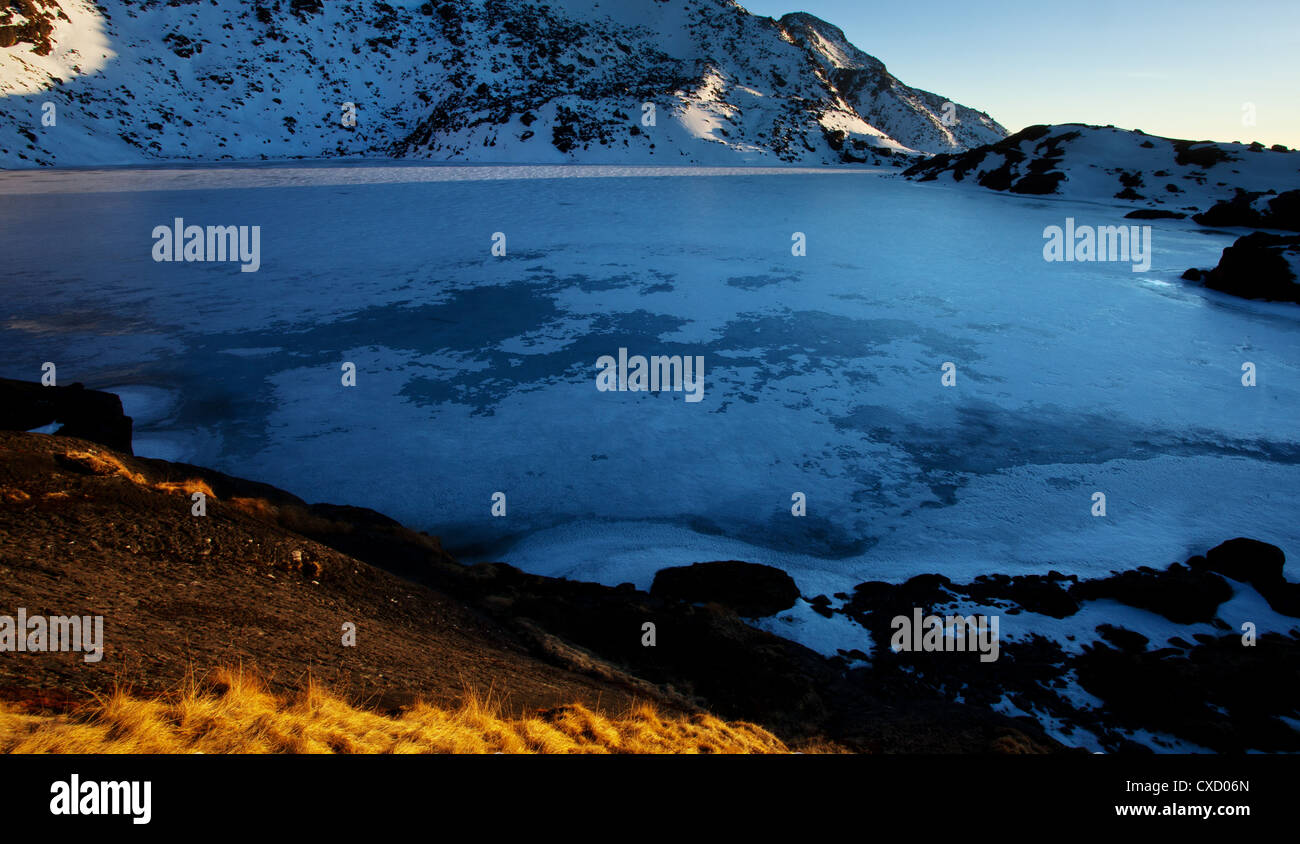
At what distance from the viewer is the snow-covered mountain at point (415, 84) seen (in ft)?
194


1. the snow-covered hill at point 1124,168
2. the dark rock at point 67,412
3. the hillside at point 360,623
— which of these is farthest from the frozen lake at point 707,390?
the snow-covered hill at point 1124,168

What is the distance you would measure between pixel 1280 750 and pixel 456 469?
9705mm

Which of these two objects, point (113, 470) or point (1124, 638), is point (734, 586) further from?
point (113, 470)

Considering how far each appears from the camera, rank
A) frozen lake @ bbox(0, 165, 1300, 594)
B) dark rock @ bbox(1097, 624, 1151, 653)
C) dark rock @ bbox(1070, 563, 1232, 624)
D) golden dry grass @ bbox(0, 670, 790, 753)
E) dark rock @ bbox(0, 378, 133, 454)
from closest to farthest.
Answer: golden dry grass @ bbox(0, 670, 790, 753), dark rock @ bbox(1097, 624, 1151, 653), dark rock @ bbox(1070, 563, 1232, 624), dark rock @ bbox(0, 378, 133, 454), frozen lake @ bbox(0, 165, 1300, 594)

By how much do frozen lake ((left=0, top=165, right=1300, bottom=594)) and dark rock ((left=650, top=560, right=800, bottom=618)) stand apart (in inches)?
19.2

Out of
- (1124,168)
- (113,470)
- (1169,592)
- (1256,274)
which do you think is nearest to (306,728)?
(113,470)

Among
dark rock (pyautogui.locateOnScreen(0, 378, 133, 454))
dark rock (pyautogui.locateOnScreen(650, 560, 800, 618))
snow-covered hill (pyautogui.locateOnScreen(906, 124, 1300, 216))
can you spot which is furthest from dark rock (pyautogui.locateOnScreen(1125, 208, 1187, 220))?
dark rock (pyautogui.locateOnScreen(0, 378, 133, 454))

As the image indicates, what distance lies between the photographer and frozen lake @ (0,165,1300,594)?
8.94m

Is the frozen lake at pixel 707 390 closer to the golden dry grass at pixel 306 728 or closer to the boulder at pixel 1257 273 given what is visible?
the boulder at pixel 1257 273

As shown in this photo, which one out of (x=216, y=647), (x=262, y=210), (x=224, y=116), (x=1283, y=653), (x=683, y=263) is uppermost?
(x=224, y=116)

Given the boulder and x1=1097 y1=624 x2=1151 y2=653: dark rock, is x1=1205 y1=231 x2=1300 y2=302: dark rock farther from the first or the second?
x1=1097 y1=624 x2=1151 y2=653: dark rock
